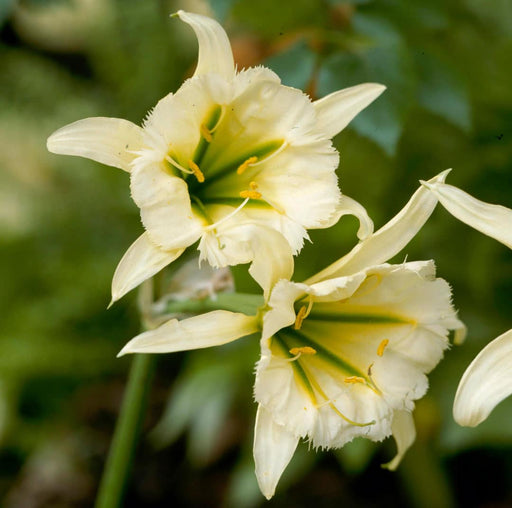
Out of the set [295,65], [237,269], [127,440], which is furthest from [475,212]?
[237,269]

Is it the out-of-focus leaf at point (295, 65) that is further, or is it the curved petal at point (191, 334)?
the out-of-focus leaf at point (295, 65)

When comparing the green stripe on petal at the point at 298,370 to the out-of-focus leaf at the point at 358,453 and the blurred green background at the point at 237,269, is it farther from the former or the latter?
the out-of-focus leaf at the point at 358,453

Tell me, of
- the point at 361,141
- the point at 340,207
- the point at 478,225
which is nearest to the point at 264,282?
the point at 340,207

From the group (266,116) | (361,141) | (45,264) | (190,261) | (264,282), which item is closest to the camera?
(264,282)

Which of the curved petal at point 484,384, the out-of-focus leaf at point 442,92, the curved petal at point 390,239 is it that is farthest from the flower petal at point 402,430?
the out-of-focus leaf at point 442,92

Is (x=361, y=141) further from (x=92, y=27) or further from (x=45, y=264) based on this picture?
(x=92, y=27)

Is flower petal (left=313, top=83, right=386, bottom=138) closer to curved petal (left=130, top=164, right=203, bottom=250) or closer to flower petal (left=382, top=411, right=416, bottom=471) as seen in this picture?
curved petal (left=130, top=164, right=203, bottom=250)
